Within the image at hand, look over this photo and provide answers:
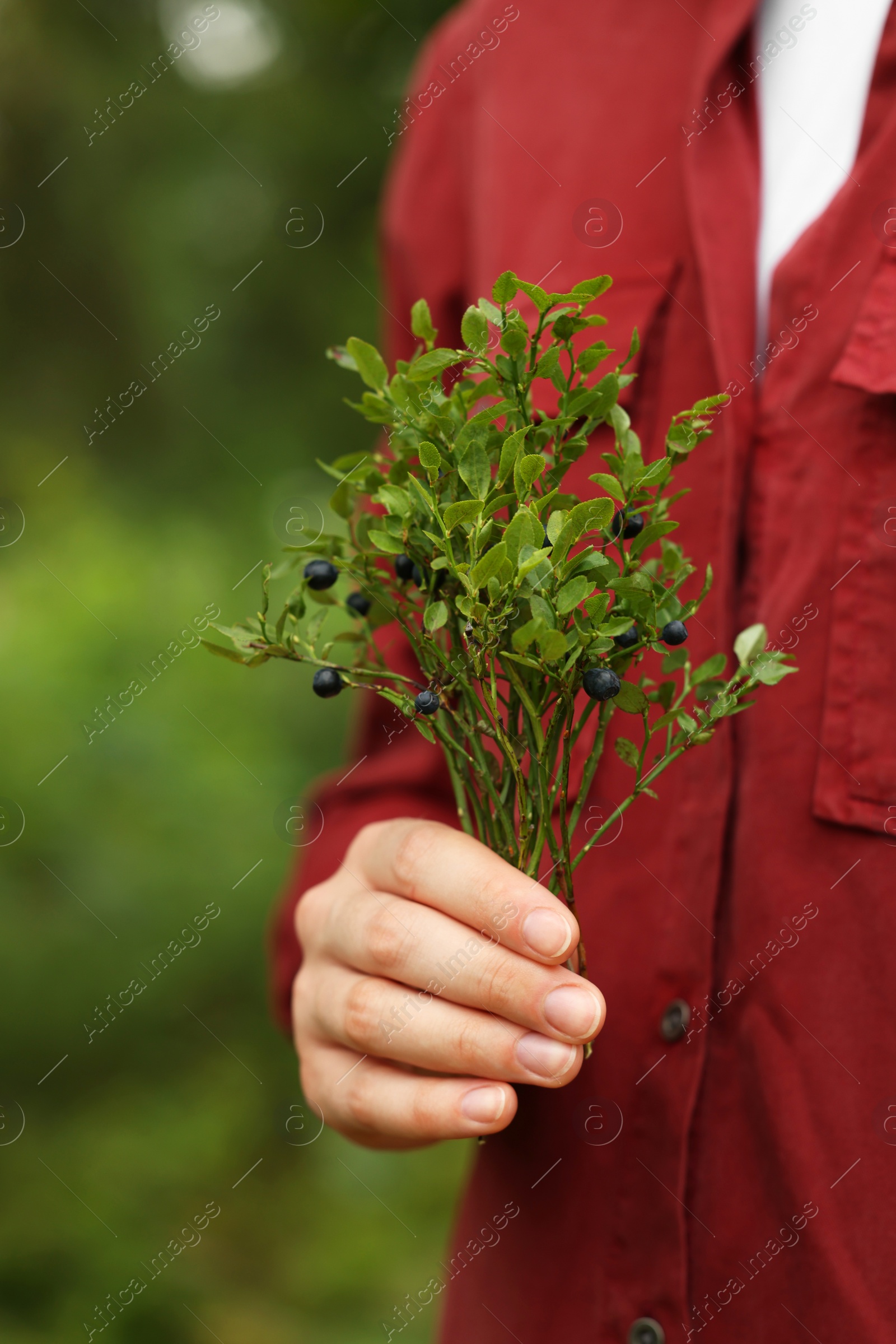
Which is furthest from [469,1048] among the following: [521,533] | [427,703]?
[521,533]

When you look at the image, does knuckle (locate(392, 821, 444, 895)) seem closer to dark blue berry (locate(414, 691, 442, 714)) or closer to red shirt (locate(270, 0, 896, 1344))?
dark blue berry (locate(414, 691, 442, 714))

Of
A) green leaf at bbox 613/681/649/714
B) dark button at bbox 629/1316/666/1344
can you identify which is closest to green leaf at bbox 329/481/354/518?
green leaf at bbox 613/681/649/714

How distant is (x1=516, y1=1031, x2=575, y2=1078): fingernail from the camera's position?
0.63 meters

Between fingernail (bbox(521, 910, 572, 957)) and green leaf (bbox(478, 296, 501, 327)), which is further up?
green leaf (bbox(478, 296, 501, 327))

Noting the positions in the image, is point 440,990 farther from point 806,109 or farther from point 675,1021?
point 806,109

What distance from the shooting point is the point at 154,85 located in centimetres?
280

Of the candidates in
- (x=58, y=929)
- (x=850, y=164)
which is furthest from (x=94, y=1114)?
(x=850, y=164)

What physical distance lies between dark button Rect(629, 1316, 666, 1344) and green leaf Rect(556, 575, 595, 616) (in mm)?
625

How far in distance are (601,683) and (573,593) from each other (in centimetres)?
6

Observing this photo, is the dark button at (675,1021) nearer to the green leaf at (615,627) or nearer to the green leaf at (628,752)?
the green leaf at (628,752)

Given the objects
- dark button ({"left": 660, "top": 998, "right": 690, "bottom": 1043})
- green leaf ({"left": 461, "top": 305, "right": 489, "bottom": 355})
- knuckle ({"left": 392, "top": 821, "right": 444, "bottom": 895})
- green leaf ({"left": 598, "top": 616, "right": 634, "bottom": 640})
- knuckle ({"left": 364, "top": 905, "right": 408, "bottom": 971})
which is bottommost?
dark button ({"left": 660, "top": 998, "right": 690, "bottom": 1043})

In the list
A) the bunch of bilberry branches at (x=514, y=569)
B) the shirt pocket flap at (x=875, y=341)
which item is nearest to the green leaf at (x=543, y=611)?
the bunch of bilberry branches at (x=514, y=569)

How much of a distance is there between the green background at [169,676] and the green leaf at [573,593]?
7.00 ft

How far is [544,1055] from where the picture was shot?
635mm
